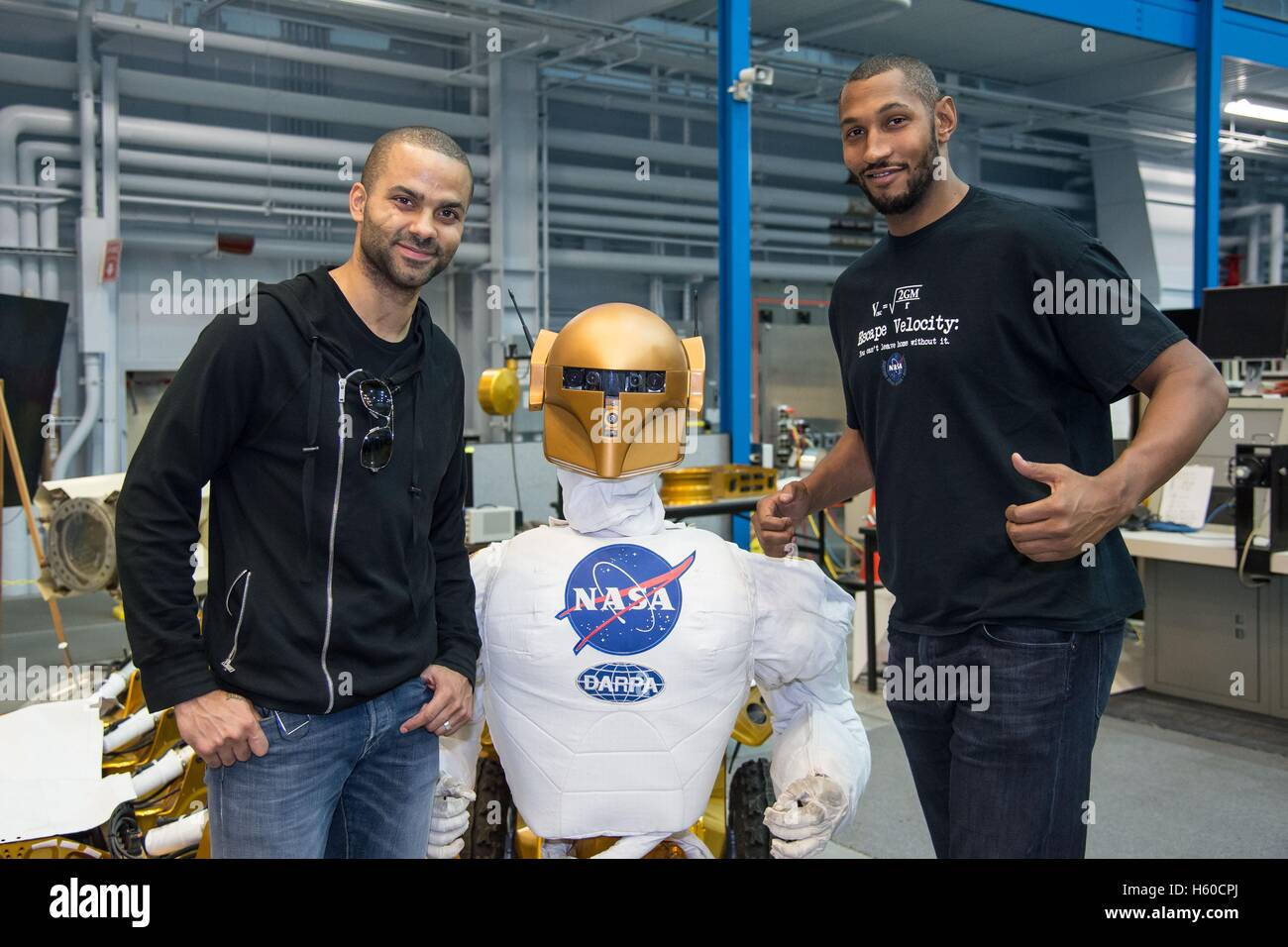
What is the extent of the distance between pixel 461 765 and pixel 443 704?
463 mm

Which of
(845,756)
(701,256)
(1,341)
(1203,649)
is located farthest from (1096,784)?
(701,256)

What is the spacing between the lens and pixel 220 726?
57.1 inches

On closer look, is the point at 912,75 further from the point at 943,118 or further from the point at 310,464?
the point at 310,464

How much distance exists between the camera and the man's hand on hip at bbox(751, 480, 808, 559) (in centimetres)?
191

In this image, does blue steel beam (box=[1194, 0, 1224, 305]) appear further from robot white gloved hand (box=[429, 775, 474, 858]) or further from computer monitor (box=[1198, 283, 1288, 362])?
robot white gloved hand (box=[429, 775, 474, 858])

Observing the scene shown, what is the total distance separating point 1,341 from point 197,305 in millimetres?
4500

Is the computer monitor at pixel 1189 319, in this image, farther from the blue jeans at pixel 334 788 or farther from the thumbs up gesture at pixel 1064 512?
the blue jeans at pixel 334 788

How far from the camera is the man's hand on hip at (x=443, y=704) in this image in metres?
1.62

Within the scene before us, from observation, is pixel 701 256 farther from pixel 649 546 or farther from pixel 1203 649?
pixel 649 546

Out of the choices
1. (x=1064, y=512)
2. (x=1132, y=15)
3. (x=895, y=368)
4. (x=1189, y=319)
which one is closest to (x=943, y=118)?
(x=895, y=368)

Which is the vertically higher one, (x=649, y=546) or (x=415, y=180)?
(x=415, y=180)

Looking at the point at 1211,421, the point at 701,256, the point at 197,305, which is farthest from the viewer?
the point at 701,256

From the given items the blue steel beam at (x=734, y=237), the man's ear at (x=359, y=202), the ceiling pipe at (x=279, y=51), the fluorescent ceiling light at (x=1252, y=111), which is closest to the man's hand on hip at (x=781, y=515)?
the man's ear at (x=359, y=202)

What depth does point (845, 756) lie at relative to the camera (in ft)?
6.44
